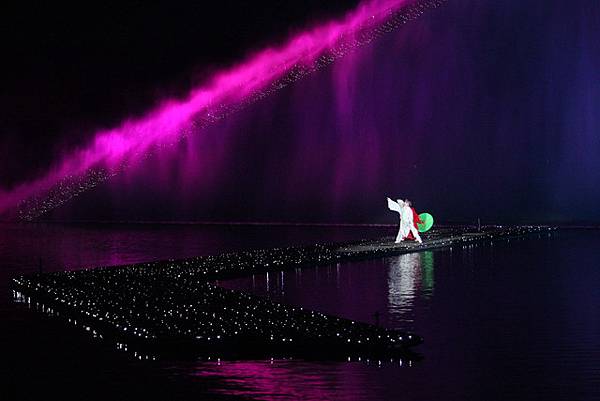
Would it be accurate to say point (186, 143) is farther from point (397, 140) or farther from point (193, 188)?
point (397, 140)

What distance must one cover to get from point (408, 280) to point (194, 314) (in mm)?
5851

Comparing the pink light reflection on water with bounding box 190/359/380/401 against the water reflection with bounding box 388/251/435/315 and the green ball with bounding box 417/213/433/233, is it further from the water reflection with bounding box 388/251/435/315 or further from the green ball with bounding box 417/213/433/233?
the green ball with bounding box 417/213/433/233

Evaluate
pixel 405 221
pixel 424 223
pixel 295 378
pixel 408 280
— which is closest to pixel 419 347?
pixel 295 378

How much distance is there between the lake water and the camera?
9.68 metres

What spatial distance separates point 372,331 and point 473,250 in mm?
14967

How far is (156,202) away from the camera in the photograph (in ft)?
170

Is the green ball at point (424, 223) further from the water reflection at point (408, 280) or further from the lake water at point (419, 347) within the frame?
the lake water at point (419, 347)

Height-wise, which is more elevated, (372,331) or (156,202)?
(156,202)

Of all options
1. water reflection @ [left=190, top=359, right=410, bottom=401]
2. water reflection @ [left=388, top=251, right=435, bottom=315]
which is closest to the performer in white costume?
water reflection @ [left=388, top=251, right=435, bottom=315]

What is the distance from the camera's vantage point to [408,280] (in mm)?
18703

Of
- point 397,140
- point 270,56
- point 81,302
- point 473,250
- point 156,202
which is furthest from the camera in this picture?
point 156,202

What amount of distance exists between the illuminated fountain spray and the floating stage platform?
81.6 feet

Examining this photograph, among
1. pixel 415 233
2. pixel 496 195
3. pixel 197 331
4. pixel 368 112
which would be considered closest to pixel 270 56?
pixel 368 112

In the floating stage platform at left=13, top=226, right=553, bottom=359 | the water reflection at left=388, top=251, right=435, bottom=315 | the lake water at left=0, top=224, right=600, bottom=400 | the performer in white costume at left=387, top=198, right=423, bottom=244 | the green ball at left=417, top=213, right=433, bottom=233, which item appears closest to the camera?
the lake water at left=0, top=224, right=600, bottom=400
